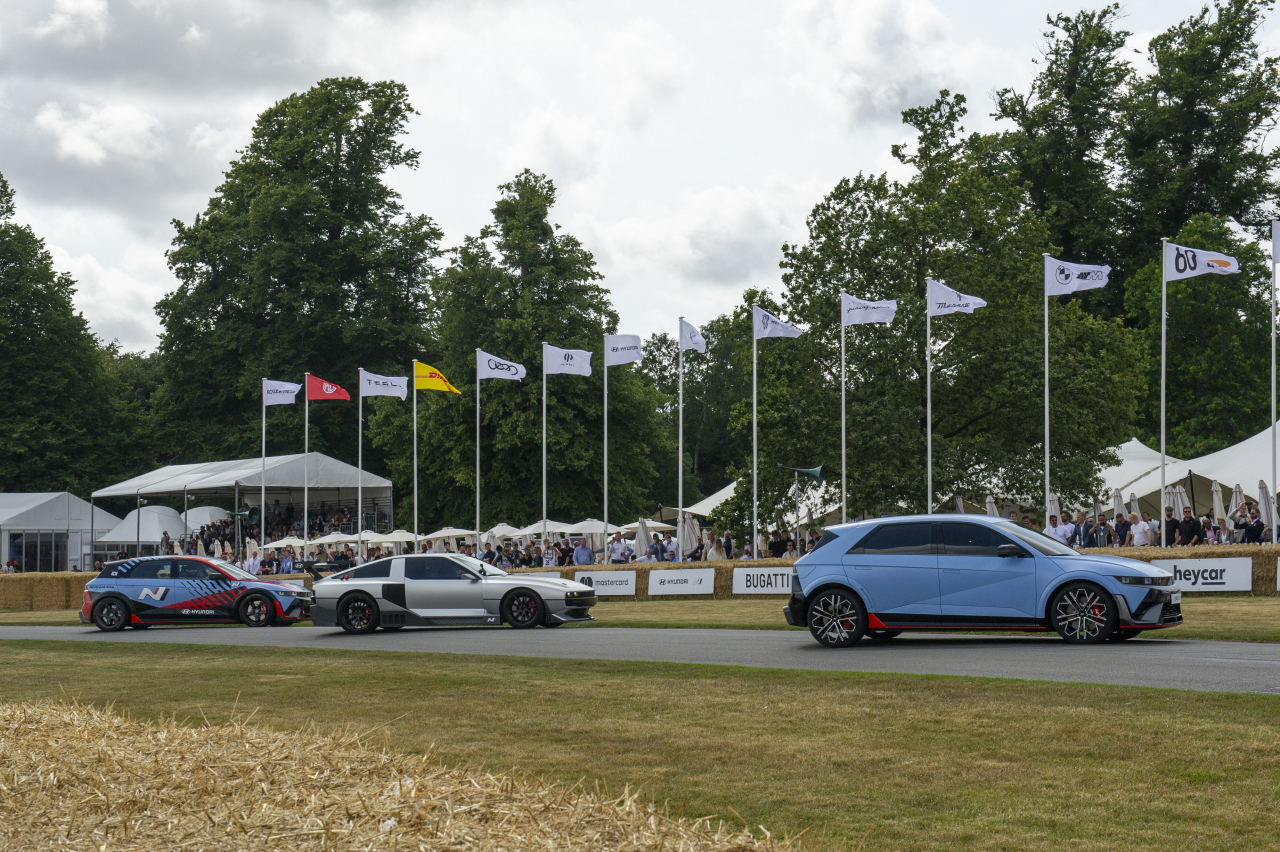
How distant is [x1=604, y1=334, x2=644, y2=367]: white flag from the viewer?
3938 centimetres

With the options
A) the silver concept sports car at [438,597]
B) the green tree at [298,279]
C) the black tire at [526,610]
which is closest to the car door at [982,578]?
the silver concept sports car at [438,597]

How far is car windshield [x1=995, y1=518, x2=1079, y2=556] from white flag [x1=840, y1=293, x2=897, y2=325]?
59.2 ft

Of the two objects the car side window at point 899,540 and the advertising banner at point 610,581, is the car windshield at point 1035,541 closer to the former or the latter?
the car side window at point 899,540

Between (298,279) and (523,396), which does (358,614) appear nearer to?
(523,396)

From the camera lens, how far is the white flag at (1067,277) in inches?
1272

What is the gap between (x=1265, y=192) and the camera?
59625mm

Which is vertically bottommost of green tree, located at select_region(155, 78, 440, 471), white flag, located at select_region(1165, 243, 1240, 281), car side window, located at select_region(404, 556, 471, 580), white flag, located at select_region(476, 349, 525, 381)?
car side window, located at select_region(404, 556, 471, 580)

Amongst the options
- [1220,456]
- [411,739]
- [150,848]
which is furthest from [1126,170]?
[150,848]

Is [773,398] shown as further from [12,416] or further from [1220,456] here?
[12,416]

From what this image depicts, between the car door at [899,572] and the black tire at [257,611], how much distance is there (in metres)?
14.8

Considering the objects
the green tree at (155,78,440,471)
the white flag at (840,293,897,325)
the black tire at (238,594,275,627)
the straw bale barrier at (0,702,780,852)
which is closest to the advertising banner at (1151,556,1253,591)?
the white flag at (840,293,897,325)

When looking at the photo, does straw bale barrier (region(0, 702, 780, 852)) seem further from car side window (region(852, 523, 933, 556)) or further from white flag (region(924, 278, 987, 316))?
white flag (region(924, 278, 987, 316))

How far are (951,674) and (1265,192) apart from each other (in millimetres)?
54753

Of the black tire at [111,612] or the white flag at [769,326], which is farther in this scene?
the white flag at [769,326]
